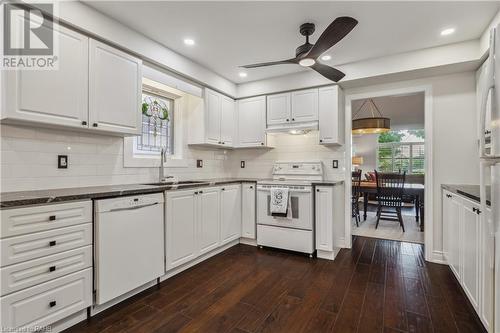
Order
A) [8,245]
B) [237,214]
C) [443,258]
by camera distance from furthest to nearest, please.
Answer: [237,214], [443,258], [8,245]

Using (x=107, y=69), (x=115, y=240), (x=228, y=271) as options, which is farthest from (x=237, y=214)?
(x=107, y=69)

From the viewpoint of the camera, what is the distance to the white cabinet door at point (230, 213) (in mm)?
3301

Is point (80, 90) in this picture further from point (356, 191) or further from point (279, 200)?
point (356, 191)

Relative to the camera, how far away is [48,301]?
1617 millimetres

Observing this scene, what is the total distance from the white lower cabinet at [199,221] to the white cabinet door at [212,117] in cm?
76

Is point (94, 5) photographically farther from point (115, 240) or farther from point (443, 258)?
point (443, 258)

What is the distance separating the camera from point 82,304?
1.79 m

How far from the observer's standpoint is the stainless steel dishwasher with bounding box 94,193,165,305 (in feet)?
6.21

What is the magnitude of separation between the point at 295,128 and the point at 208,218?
5.71 feet

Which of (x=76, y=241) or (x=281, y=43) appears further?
(x=281, y=43)

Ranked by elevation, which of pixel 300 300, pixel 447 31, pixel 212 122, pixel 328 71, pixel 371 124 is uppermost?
pixel 447 31

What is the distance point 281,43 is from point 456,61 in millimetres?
1892

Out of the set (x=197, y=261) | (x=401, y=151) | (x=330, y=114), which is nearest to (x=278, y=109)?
(x=330, y=114)

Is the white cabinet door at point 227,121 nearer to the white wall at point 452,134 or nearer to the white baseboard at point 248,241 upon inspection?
the white baseboard at point 248,241
